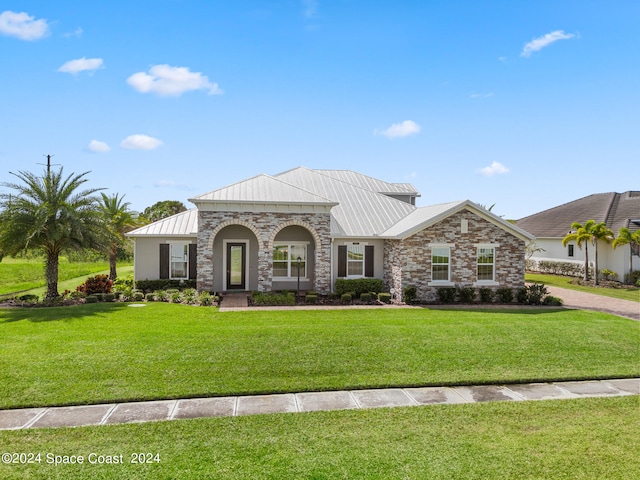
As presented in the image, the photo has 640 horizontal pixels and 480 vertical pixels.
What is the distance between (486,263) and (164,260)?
610 inches

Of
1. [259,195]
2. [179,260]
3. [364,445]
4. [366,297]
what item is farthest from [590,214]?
[364,445]

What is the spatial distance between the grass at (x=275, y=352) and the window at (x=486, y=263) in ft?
14.3

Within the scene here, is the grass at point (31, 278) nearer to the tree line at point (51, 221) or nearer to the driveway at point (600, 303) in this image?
the tree line at point (51, 221)

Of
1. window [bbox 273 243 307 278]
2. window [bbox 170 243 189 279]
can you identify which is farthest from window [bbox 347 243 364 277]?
window [bbox 170 243 189 279]

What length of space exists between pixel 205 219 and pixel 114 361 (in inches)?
408

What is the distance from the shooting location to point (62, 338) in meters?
12.1

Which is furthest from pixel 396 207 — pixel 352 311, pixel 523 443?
pixel 523 443

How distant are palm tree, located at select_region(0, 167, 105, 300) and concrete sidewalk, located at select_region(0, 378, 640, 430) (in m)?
12.2

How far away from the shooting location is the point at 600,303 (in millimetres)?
20844

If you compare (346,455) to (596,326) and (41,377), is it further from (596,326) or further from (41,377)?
(596,326)

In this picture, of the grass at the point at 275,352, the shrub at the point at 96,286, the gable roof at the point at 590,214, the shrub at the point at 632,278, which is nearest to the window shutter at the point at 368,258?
the grass at the point at 275,352

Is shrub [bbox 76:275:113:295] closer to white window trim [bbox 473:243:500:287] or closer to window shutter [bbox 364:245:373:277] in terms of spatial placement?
window shutter [bbox 364:245:373:277]

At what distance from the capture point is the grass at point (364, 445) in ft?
19.3

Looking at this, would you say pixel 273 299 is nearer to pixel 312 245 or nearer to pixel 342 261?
pixel 312 245
